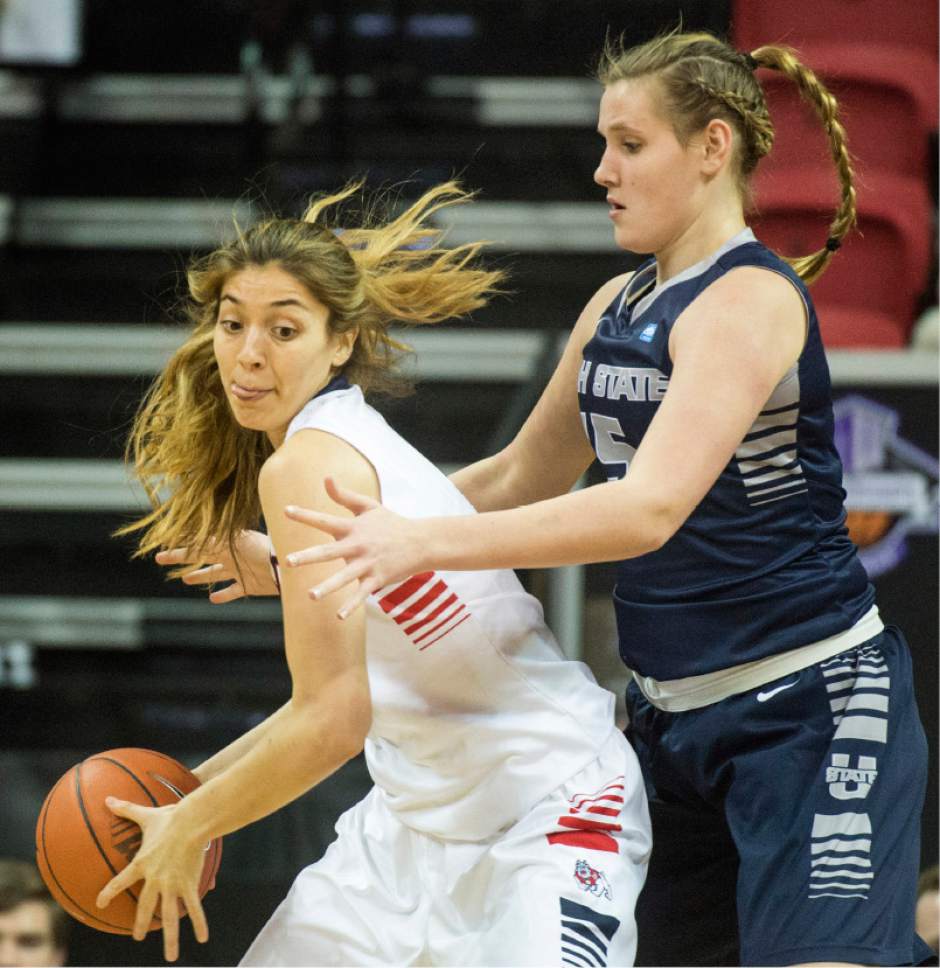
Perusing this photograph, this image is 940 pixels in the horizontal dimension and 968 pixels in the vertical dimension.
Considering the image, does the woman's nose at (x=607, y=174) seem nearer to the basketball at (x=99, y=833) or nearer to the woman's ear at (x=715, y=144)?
the woman's ear at (x=715, y=144)

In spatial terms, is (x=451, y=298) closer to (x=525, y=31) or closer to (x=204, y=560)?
(x=204, y=560)

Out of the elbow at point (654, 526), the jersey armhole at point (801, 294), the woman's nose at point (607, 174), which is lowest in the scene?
the elbow at point (654, 526)

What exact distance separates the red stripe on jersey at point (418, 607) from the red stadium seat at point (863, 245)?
242 cm

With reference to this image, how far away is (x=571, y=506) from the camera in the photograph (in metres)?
1.74

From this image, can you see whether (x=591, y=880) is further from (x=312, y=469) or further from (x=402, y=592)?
(x=312, y=469)

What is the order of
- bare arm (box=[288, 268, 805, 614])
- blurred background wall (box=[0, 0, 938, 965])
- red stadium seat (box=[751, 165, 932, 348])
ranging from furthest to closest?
red stadium seat (box=[751, 165, 932, 348]) < blurred background wall (box=[0, 0, 938, 965]) < bare arm (box=[288, 268, 805, 614])

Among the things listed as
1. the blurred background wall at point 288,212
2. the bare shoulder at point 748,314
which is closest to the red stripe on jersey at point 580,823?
the bare shoulder at point 748,314

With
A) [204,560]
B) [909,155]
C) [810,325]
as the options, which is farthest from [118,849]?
[909,155]

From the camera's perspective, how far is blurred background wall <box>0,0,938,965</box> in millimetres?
3619

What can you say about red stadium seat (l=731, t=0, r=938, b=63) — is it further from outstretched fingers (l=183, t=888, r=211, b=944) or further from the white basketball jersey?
outstretched fingers (l=183, t=888, r=211, b=944)

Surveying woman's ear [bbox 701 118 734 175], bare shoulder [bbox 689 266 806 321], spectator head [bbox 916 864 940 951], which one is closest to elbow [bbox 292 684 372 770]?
bare shoulder [bbox 689 266 806 321]

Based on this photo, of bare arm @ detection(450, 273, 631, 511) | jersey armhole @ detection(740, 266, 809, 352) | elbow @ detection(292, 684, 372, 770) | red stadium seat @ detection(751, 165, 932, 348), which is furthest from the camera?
red stadium seat @ detection(751, 165, 932, 348)

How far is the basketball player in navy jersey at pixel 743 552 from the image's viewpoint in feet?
6.14

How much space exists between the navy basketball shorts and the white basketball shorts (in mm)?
115
